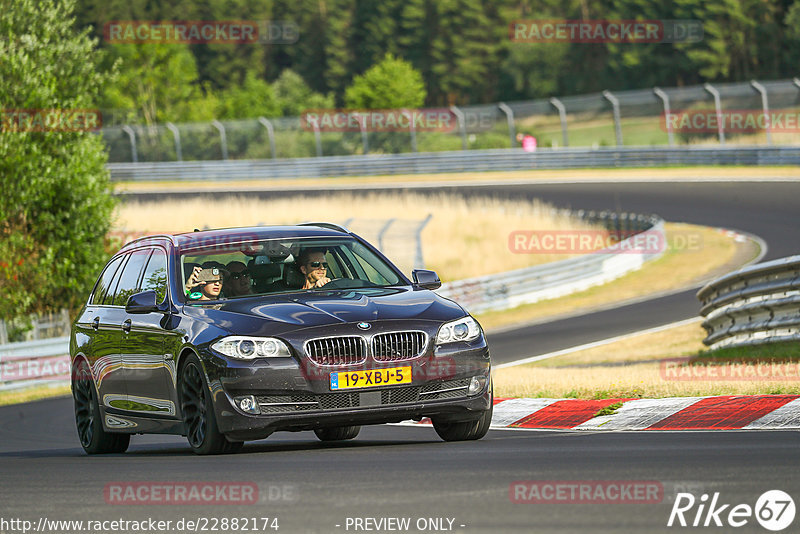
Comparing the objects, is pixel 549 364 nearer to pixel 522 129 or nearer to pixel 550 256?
pixel 550 256

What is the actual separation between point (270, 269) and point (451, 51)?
105450mm

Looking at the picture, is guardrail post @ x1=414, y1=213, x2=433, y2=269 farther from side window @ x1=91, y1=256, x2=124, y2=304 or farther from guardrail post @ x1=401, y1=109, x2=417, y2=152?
guardrail post @ x1=401, y1=109, x2=417, y2=152

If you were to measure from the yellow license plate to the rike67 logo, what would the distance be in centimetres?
298

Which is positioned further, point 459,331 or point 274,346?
point 459,331

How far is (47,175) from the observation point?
25.9m

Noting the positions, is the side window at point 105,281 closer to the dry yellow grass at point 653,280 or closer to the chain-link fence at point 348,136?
the dry yellow grass at point 653,280

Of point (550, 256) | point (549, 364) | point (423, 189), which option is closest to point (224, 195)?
point (423, 189)

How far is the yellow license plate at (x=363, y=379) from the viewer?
838 centimetres

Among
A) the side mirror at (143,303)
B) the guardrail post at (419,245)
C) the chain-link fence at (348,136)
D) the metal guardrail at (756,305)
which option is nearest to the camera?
the side mirror at (143,303)

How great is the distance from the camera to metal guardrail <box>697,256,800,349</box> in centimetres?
1400

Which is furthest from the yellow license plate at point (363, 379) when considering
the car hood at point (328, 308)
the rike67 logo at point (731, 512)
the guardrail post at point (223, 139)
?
the guardrail post at point (223, 139)

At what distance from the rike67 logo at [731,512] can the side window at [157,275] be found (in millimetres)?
4928

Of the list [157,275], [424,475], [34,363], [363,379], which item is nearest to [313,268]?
[157,275]

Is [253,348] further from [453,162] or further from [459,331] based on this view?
[453,162]
